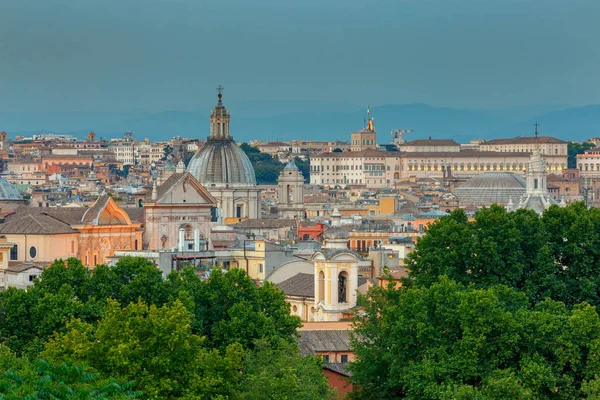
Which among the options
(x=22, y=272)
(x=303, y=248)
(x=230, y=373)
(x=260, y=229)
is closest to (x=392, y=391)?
(x=230, y=373)

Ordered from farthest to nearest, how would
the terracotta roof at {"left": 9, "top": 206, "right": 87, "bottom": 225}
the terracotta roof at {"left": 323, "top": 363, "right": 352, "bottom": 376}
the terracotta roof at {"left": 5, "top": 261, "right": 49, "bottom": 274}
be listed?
→ 1. the terracotta roof at {"left": 9, "top": 206, "right": 87, "bottom": 225}
2. the terracotta roof at {"left": 5, "top": 261, "right": 49, "bottom": 274}
3. the terracotta roof at {"left": 323, "top": 363, "right": 352, "bottom": 376}

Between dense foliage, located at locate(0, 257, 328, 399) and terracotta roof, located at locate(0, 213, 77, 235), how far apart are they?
67.6 ft

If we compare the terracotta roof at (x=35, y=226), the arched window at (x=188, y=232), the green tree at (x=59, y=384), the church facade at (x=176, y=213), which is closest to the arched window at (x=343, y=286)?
the terracotta roof at (x=35, y=226)

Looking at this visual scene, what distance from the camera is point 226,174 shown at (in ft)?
367

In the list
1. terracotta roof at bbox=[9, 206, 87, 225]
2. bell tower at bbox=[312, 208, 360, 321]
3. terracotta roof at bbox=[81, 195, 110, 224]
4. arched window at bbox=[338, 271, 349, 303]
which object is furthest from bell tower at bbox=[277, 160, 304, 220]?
arched window at bbox=[338, 271, 349, 303]

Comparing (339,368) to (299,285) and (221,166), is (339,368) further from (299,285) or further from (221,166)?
(221,166)

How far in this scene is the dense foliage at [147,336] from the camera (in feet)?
121

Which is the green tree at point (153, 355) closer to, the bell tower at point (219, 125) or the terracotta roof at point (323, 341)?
the terracotta roof at point (323, 341)

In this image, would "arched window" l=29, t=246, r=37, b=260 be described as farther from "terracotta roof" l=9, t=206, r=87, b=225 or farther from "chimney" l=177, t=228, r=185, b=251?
"chimney" l=177, t=228, r=185, b=251

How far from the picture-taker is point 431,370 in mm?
40969

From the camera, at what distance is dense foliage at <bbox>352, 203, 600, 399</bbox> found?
40.8m

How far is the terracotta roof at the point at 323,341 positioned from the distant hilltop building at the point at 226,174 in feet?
197

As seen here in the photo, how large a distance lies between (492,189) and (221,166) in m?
42.7

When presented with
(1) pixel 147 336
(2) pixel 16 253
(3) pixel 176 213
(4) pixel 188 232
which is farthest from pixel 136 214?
(1) pixel 147 336
